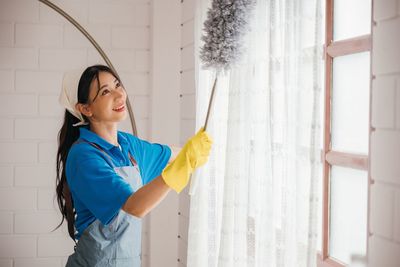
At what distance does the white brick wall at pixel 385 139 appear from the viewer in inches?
57.2

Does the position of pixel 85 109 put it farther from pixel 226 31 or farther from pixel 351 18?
pixel 351 18

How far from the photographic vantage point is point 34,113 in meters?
3.21

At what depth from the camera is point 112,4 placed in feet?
10.8

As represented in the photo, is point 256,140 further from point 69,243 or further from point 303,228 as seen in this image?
point 69,243

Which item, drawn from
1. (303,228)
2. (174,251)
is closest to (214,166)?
(303,228)

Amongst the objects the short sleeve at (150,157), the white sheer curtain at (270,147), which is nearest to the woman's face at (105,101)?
the short sleeve at (150,157)

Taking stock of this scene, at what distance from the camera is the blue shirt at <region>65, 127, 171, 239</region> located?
181 centimetres

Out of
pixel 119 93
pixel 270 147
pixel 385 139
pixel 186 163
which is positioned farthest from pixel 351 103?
pixel 119 93

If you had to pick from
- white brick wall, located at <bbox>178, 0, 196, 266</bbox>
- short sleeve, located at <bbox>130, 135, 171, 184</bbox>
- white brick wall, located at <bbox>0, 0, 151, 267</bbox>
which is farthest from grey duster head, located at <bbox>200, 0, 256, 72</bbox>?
white brick wall, located at <bbox>0, 0, 151, 267</bbox>

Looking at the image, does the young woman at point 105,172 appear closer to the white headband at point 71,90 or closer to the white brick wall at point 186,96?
the white headband at point 71,90

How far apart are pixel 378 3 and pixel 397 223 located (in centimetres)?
58

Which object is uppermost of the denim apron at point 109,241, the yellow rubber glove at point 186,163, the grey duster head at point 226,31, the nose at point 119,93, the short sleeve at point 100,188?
the grey duster head at point 226,31

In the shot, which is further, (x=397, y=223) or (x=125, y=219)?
(x=125, y=219)

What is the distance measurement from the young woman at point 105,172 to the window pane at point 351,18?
633 millimetres
